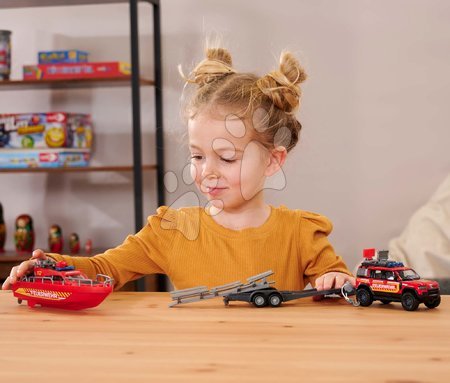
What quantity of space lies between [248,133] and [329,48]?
106 inches

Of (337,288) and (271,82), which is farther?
(271,82)

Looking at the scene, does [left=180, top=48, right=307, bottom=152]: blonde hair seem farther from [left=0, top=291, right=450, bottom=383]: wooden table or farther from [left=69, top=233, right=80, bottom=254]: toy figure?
[left=69, top=233, right=80, bottom=254]: toy figure

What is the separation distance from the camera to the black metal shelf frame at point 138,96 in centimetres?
387

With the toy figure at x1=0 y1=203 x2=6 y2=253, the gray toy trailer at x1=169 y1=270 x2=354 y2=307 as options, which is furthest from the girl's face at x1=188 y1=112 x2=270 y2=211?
the toy figure at x1=0 y1=203 x2=6 y2=253

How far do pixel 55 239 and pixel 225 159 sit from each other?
2.87 m

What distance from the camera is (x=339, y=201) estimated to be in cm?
417

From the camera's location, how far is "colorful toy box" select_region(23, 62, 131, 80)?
13.1ft

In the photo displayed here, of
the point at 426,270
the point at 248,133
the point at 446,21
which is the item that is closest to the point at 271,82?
the point at 248,133

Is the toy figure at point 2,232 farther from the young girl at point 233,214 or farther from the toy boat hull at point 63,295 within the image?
the toy boat hull at point 63,295

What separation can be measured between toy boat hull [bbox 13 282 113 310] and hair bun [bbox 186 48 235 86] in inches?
19.1

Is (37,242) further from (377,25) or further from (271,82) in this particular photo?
(271,82)

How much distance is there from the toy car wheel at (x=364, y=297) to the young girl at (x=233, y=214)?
0.64 feet

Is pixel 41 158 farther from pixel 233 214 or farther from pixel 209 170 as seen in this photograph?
pixel 209 170

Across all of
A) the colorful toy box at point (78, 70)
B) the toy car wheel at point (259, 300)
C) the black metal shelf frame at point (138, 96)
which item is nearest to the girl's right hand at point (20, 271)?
the toy car wheel at point (259, 300)
